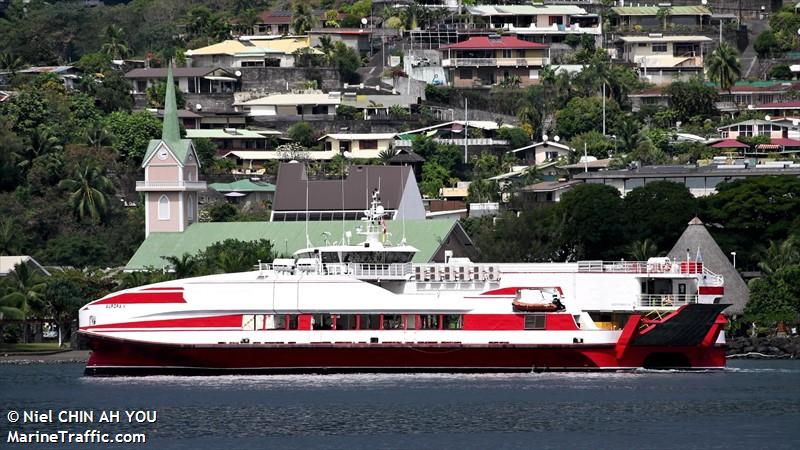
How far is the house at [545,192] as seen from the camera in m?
136

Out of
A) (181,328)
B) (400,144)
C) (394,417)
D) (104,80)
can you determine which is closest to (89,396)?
(181,328)

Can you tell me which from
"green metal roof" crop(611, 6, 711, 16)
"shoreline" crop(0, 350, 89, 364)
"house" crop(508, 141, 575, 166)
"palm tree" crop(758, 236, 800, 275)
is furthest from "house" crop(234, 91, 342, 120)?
"shoreline" crop(0, 350, 89, 364)

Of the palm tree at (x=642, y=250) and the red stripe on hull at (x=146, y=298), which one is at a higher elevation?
the palm tree at (x=642, y=250)

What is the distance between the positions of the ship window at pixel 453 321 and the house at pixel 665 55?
3797 inches

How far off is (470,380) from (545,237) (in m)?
33.1

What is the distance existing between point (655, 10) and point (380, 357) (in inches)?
4427

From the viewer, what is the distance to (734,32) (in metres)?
184

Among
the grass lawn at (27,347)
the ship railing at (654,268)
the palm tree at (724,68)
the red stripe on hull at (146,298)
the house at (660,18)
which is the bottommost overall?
the grass lawn at (27,347)

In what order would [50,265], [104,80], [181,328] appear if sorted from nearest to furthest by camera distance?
[181,328]
[50,265]
[104,80]

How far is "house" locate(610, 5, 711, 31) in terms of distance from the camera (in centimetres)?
18850

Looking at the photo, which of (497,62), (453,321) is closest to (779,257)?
(453,321)

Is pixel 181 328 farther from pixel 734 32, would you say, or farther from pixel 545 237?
pixel 734 32

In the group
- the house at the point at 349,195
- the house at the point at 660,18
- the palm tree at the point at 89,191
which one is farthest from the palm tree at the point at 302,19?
the house at the point at 349,195

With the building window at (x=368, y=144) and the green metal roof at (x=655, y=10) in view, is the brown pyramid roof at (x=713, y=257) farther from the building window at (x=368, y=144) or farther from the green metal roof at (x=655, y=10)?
the green metal roof at (x=655, y=10)
